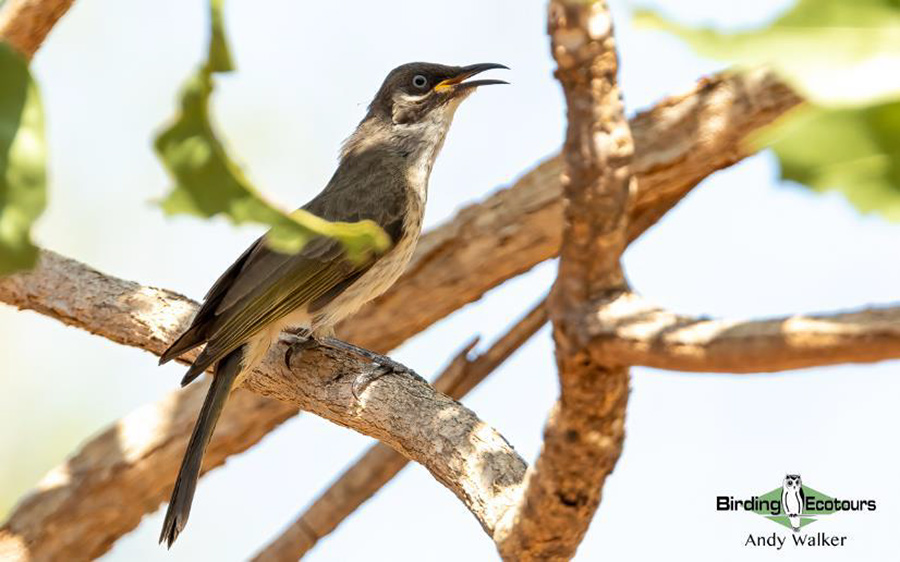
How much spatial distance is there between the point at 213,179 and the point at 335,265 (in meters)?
4.01

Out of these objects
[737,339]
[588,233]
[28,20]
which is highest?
[28,20]

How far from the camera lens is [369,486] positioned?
601 centimetres

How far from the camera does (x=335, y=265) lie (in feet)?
15.9

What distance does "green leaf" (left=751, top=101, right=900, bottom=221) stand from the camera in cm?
62

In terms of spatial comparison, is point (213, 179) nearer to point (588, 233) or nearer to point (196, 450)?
point (588, 233)

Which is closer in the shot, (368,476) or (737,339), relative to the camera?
(737,339)

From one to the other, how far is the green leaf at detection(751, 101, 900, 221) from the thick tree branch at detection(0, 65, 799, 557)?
4.46 meters

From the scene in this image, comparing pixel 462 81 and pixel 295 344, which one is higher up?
pixel 462 81

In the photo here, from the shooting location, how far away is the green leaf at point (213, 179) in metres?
0.82

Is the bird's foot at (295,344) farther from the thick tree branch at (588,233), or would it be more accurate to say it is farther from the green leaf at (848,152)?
the green leaf at (848,152)

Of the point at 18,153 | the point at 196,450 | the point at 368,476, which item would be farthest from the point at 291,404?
the point at 18,153

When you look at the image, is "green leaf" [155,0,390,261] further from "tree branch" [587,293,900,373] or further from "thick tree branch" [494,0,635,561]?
"thick tree branch" [494,0,635,561]

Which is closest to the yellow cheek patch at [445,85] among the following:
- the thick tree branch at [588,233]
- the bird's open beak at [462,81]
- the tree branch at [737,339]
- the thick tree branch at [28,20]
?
the bird's open beak at [462,81]

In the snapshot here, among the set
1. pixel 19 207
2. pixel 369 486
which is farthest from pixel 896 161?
pixel 369 486
